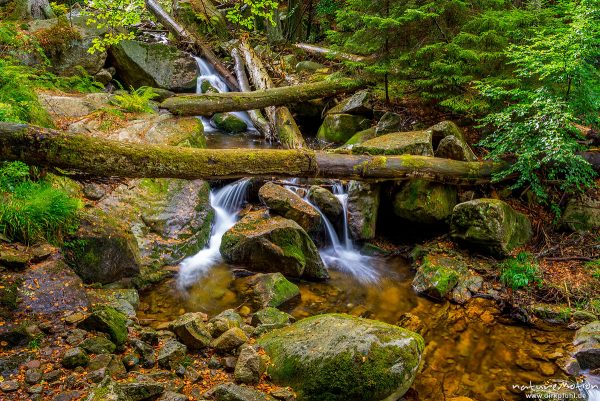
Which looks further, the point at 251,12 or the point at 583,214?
the point at 251,12

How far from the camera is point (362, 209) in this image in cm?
743

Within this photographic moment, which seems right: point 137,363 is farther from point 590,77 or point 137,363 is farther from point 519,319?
point 590,77

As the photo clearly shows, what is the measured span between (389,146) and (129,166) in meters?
4.77

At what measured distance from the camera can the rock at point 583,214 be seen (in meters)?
6.97

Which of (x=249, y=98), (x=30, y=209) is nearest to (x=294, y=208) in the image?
(x=249, y=98)

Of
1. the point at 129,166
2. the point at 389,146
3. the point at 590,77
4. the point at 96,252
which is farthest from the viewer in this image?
the point at 389,146

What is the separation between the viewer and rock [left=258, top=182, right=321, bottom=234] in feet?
23.4

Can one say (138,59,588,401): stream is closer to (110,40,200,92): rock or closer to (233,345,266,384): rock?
(233,345,266,384): rock

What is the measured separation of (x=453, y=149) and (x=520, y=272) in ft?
8.28

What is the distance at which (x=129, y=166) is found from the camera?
402 centimetres

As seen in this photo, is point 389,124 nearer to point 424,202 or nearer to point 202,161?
point 424,202

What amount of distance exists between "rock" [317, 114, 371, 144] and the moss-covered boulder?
6.95 metres

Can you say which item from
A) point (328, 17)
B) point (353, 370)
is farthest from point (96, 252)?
point (328, 17)

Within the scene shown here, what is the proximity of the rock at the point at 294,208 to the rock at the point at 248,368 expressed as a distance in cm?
375
